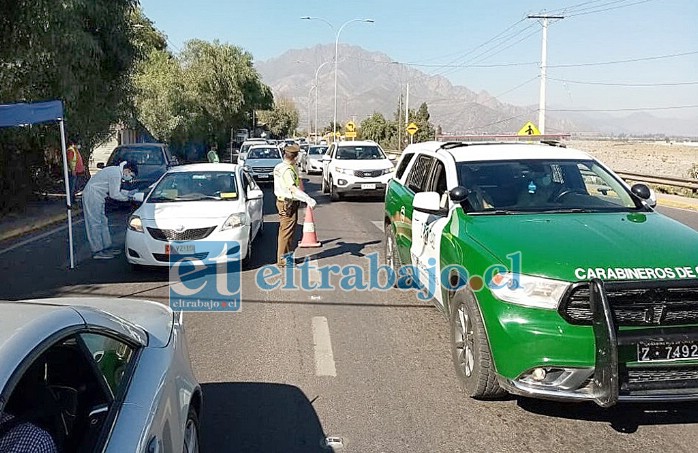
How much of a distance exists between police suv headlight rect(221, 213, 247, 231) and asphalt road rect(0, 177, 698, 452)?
0.97 m

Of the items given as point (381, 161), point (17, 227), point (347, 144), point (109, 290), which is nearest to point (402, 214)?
point (109, 290)

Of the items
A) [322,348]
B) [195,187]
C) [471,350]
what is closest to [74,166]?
[195,187]

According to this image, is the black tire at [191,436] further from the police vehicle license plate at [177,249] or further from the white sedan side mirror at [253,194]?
the white sedan side mirror at [253,194]

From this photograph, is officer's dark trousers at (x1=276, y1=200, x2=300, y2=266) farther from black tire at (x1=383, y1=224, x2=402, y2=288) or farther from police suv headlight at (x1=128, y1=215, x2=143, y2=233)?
police suv headlight at (x1=128, y1=215, x2=143, y2=233)

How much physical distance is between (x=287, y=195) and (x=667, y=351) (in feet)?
20.9

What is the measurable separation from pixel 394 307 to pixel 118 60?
12182 millimetres

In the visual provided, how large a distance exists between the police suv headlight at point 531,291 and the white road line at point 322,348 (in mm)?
1802

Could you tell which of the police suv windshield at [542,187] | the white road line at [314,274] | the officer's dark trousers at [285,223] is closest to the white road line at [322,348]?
the police suv windshield at [542,187]

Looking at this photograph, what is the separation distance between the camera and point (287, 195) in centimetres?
990

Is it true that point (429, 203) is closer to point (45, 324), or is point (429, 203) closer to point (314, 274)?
point (314, 274)

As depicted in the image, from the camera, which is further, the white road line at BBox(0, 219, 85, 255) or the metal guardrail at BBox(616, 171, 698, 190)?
the metal guardrail at BBox(616, 171, 698, 190)

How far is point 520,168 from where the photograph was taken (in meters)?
6.71

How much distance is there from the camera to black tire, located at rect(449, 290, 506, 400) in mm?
4859

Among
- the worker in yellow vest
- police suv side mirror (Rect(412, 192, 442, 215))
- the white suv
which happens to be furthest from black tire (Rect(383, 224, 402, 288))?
the worker in yellow vest
